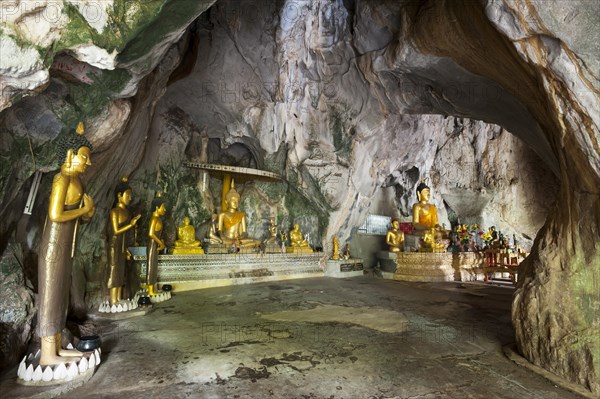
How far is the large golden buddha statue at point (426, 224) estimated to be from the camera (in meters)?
10.4

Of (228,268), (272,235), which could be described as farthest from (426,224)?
(228,268)

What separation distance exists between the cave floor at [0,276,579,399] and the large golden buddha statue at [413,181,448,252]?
13.6 feet

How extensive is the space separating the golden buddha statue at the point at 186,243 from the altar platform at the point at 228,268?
230 mm

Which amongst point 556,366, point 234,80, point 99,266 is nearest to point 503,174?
point 234,80

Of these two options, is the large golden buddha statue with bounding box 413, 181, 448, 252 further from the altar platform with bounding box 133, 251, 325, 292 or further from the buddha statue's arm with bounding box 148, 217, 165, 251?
the buddha statue's arm with bounding box 148, 217, 165, 251

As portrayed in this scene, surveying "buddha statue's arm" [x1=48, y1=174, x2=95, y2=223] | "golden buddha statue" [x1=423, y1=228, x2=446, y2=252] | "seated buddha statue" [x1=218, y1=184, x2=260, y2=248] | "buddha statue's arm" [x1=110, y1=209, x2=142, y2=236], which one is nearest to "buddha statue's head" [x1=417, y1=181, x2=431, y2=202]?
"golden buddha statue" [x1=423, y1=228, x2=446, y2=252]

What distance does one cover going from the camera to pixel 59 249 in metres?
3.14

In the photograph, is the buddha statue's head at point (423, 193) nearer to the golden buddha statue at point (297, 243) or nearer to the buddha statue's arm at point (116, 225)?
the golden buddha statue at point (297, 243)

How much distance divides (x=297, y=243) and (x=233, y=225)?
6.91ft

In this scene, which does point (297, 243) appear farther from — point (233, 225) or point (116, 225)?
point (116, 225)

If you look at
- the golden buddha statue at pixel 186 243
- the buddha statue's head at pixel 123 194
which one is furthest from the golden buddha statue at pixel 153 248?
the golden buddha statue at pixel 186 243

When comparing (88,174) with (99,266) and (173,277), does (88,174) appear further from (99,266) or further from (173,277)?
(173,277)

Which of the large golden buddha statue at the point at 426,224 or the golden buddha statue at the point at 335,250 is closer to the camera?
the large golden buddha statue at the point at 426,224

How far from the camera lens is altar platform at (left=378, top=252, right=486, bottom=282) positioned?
9.93 m
